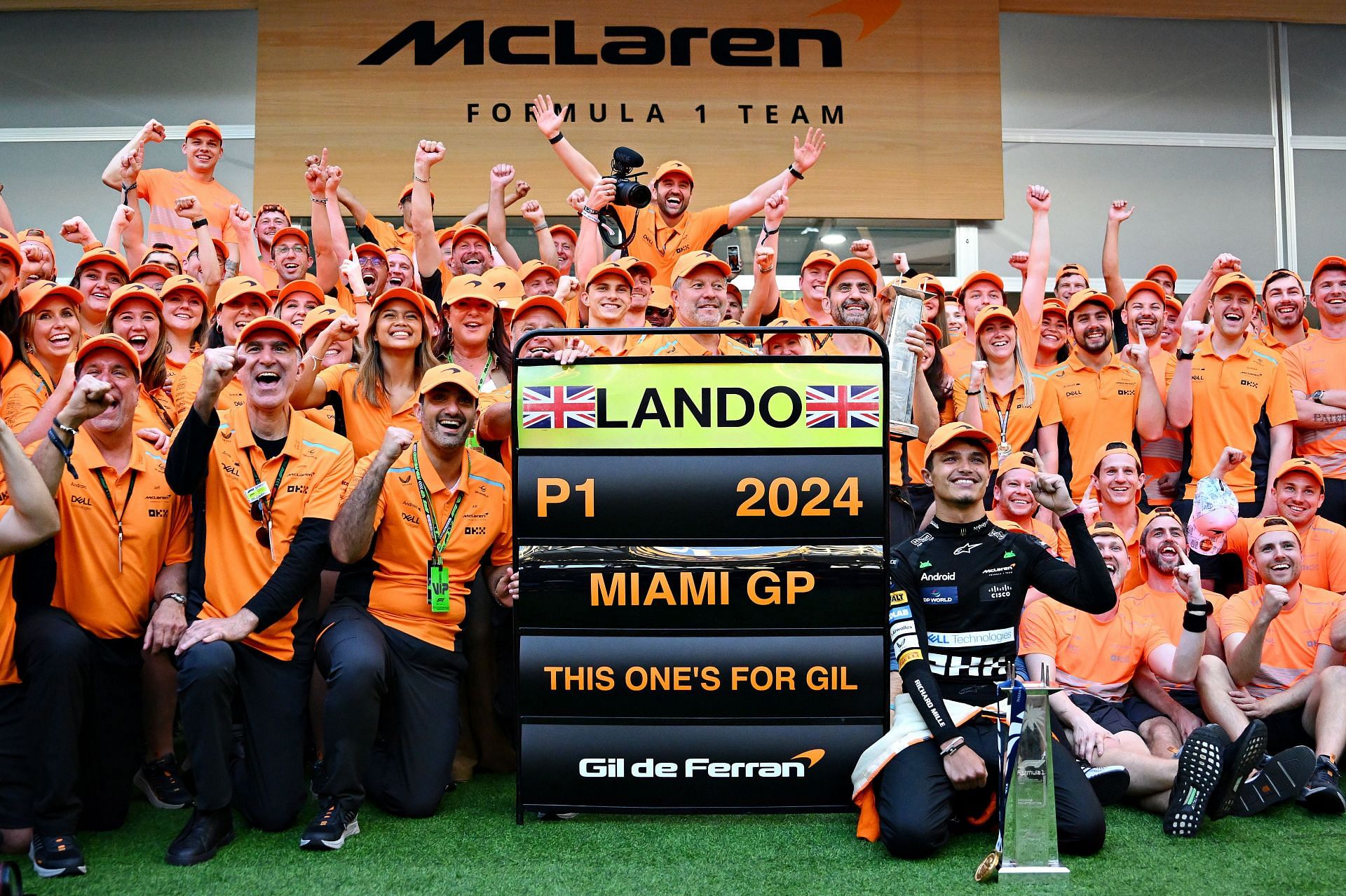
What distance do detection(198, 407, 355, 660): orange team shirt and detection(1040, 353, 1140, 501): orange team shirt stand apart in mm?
4048

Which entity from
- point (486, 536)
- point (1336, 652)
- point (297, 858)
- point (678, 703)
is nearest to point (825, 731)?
point (678, 703)

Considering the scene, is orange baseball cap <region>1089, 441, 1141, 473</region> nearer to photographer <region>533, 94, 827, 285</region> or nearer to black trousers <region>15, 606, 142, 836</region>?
photographer <region>533, 94, 827, 285</region>

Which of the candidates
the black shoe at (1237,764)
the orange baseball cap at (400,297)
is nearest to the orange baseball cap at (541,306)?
the orange baseball cap at (400,297)

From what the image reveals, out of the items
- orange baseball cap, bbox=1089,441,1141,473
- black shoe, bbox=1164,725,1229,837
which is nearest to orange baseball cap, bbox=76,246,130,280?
orange baseball cap, bbox=1089,441,1141,473

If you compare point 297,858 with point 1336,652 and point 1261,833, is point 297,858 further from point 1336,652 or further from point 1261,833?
point 1336,652

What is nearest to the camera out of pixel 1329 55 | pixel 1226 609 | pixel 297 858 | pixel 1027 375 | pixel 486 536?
pixel 297 858

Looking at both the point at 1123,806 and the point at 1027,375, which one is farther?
the point at 1027,375

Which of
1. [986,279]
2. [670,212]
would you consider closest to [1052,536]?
[986,279]

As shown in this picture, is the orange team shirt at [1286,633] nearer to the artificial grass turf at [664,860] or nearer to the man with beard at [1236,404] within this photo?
the artificial grass turf at [664,860]

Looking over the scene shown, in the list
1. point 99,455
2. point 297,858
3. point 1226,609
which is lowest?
point 297,858

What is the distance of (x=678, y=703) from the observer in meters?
4.82

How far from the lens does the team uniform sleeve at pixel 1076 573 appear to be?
188 inches

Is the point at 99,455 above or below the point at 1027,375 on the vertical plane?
below

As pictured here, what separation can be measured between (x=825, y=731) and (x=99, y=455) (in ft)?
10.2
